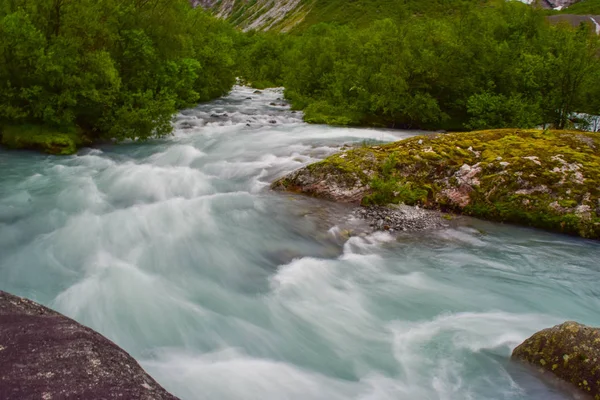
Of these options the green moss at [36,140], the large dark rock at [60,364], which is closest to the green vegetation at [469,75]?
the green moss at [36,140]

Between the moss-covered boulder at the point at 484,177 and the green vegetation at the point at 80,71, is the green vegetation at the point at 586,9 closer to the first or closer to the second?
the moss-covered boulder at the point at 484,177

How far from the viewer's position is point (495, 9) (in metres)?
33.6

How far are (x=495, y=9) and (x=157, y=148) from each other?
27907 millimetres

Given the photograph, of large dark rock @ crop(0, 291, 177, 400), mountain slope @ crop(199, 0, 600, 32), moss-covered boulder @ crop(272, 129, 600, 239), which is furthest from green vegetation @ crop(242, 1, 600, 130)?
mountain slope @ crop(199, 0, 600, 32)

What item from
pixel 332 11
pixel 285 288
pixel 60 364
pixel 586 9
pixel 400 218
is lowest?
pixel 285 288

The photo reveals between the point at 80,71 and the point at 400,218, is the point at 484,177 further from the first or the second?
the point at 80,71

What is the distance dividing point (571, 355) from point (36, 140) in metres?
20.3

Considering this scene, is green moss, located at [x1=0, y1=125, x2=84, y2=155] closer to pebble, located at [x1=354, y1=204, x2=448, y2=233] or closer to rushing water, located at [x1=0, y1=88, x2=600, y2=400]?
rushing water, located at [x1=0, y1=88, x2=600, y2=400]

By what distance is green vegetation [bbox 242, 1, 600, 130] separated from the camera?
74.5ft

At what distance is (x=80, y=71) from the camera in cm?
1866

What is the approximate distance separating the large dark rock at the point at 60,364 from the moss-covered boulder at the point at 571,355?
4.83 metres

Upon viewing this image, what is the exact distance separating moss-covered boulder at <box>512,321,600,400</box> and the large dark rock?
4.83 m

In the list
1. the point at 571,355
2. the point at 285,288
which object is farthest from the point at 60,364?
the point at 571,355

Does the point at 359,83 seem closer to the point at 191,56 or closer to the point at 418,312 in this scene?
the point at 191,56
